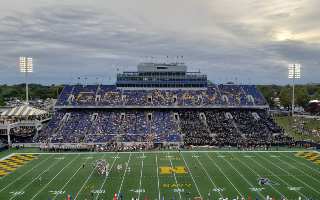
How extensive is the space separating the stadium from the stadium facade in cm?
14

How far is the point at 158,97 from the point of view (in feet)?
206

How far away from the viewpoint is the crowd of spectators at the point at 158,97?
61.4 m

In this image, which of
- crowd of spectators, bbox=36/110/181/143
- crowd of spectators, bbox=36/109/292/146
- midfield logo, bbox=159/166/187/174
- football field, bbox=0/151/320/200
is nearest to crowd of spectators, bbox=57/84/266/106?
crowd of spectators, bbox=36/109/292/146

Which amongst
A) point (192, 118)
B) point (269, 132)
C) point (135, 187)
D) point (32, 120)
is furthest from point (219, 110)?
point (135, 187)

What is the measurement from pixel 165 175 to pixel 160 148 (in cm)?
1501

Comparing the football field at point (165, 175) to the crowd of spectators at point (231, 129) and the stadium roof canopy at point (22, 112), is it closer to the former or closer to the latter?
the crowd of spectators at point (231, 129)

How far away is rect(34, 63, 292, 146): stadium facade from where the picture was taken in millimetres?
51906

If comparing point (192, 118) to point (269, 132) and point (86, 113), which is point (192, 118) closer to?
point (269, 132)

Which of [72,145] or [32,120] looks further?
[32,120]

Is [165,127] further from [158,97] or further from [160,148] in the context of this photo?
[158,97]

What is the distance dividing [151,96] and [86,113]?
1034cm

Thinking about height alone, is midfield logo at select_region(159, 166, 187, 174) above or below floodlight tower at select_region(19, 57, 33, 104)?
below

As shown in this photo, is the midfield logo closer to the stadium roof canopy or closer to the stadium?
the stadium

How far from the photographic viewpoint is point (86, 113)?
60.0 meters
